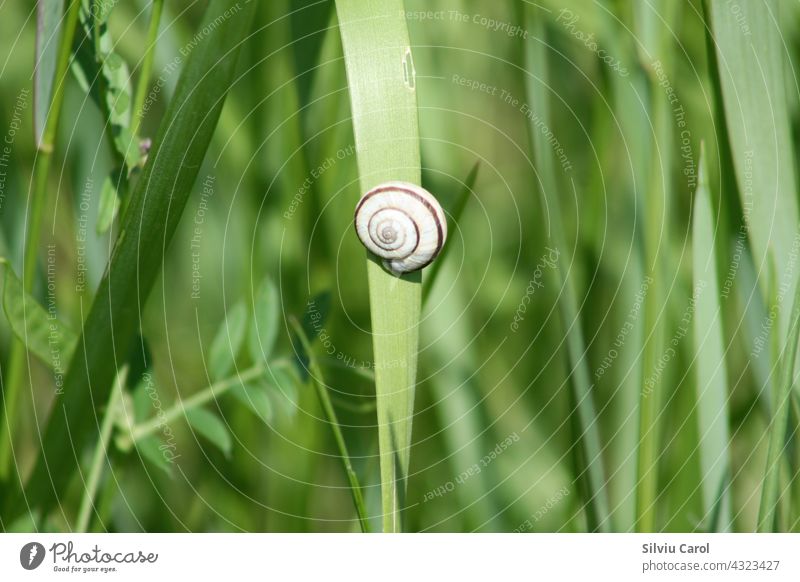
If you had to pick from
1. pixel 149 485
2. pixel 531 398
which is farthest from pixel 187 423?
pixel 531 398

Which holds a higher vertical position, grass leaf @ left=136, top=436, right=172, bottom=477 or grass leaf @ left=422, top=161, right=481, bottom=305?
grass leaf @ left=422, top=161, right=481, bottom=305

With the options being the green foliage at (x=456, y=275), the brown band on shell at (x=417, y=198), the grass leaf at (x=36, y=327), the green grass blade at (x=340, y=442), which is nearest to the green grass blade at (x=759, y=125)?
the green foliage at (x=456, y=275)

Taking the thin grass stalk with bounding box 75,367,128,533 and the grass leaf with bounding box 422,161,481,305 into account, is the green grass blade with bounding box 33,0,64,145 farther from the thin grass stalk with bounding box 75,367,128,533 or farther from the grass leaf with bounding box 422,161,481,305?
the grass leaf with bounding box 422,161,481,305

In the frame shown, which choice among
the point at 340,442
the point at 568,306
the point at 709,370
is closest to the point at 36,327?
the point at 340,442

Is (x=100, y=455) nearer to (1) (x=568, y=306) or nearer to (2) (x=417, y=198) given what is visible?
(2) (x=417, y=198)

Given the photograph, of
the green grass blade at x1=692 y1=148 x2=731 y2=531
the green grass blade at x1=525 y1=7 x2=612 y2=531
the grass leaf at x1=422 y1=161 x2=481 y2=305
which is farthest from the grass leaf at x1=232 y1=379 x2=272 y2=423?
the green grass blade at x1=692 y1=148 x2=731 y2=531

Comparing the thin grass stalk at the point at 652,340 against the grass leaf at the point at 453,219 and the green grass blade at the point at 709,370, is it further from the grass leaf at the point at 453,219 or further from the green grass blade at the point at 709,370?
the grass leaf at the point at 453,219
